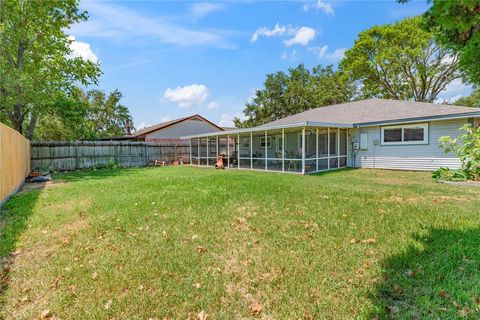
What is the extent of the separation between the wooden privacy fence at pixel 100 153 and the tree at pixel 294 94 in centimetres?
1296

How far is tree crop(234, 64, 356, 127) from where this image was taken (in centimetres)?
3077

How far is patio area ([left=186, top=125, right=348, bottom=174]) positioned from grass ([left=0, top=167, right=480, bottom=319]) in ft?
23.7

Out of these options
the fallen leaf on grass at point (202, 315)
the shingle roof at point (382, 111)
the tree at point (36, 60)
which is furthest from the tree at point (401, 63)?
the fallen leaf on grass at point (202, 315)

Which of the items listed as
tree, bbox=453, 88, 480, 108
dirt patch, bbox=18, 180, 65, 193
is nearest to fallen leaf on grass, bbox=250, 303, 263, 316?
dirt patch, bbox=18, 180, 65, 193

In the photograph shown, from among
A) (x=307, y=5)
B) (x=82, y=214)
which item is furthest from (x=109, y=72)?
(x=82, y=214)

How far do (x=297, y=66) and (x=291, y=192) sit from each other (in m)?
28.1

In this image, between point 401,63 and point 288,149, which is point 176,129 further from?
point 401,63

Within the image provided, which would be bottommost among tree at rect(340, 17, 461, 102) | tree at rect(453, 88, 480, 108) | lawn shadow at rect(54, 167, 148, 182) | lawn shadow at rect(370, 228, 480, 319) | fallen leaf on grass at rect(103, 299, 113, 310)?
Answer: fallen leaf on grass at rect(103, 299, 113, 310)

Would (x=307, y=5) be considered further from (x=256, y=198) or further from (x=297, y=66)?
(x=297, y=66)

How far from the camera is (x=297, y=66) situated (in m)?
32.0

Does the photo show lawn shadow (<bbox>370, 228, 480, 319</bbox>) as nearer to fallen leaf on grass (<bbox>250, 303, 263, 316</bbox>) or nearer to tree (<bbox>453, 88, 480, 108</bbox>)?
fallen leaf on grass (<bbox>250, 303, 263, 316</bbox>)

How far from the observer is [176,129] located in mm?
26141

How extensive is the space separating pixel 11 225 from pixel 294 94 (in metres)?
29.2

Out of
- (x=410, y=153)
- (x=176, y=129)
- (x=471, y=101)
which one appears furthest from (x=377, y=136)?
(x=471, y=101)
